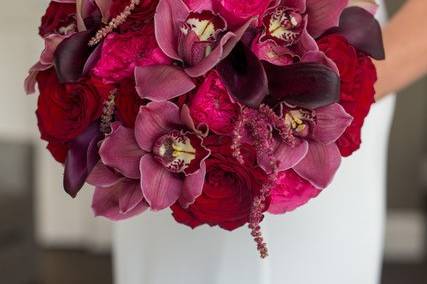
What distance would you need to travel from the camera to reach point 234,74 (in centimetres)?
55

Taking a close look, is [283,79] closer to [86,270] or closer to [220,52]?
[220,52]

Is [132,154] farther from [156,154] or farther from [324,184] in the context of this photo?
[324,184]

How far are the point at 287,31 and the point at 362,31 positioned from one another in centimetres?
9

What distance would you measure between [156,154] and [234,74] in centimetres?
9

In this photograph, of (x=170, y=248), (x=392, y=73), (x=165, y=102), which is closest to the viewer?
(x=165, y=102)

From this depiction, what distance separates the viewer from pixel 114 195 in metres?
0.60

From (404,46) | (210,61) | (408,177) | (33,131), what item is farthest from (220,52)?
(408,177)

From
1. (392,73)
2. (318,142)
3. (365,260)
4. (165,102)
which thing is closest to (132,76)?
(165,102)

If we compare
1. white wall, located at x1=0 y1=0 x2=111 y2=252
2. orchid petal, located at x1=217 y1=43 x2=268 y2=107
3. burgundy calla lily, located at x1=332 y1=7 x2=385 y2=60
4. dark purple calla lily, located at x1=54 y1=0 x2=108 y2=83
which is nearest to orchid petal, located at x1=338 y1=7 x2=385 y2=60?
burgundy calla lily, located at x1=332 y1=7 x2=385 y2=60

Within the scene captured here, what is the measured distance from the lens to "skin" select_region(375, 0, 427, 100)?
782mm

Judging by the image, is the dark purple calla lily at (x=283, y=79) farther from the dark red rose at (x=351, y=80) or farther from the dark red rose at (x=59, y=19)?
the dark red rose at (x=59, y=19)

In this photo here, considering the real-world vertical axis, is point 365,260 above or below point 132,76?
below

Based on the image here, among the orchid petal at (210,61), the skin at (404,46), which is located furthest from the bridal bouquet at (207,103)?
the skin at (404,46)

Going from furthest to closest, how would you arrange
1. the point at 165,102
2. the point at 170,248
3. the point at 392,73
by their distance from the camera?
the point at 170,248 < the point at 392,73 < the point at 165,102
